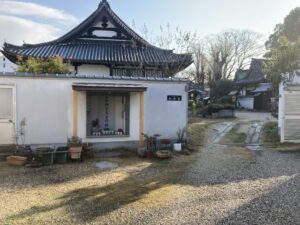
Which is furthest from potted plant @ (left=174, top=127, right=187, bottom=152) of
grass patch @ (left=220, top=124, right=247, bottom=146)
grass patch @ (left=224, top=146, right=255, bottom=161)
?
grass patch @ (left=220, top=124, right=247, bottom=146)

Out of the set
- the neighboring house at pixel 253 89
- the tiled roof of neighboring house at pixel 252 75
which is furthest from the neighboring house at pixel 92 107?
the tiled roof of neighboring house at pixel 252 75

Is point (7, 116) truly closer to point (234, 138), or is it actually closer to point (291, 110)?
point (234, 138)

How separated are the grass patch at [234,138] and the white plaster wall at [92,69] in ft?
21.5

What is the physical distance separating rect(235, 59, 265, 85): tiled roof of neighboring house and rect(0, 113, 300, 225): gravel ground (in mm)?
25309

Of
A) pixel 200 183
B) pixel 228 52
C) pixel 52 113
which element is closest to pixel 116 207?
pixel 200 183

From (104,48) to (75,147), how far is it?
7825 millimetres

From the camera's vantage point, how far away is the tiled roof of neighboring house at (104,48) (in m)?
13.8

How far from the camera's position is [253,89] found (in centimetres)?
3206

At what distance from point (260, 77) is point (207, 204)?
96.7ft

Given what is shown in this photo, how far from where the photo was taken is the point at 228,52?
125ft

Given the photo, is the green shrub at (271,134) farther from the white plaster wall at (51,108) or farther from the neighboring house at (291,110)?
the white plaster wall at (51,108)

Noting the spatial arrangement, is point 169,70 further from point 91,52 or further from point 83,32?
point 83,32

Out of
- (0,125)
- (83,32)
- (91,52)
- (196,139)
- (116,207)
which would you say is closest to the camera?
(116,207)

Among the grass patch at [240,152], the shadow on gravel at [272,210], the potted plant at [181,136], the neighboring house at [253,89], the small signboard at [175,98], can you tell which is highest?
the neighboring house at [253,89]
